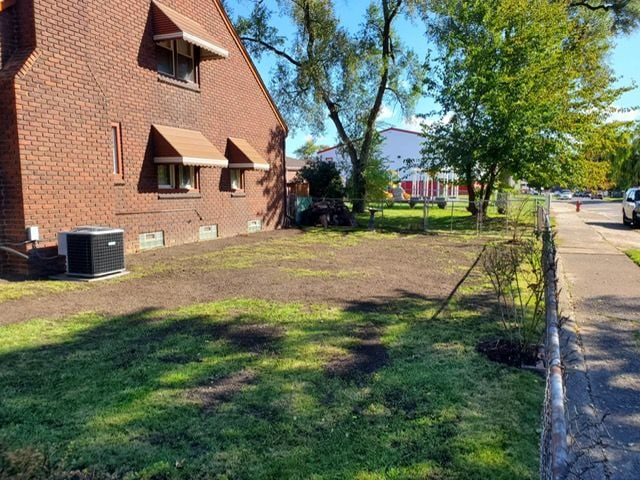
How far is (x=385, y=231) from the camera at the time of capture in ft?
63.4

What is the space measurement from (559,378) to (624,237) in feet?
60.1

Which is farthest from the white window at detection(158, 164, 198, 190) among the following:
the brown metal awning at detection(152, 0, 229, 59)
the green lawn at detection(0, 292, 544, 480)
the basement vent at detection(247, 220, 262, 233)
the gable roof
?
the green lawn at detection(0, 292, 544, 480)

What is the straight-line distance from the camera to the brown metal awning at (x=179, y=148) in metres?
12.3

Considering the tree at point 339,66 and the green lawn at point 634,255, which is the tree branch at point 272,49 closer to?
the tree at point 339,66

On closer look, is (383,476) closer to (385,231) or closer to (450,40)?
(385,231)

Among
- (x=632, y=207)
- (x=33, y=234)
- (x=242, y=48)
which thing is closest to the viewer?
(x=33, y=234)

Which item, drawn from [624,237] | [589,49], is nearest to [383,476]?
[624,237]

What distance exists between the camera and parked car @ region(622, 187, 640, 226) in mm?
21109

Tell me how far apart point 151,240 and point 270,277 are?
5.13m

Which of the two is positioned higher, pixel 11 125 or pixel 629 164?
pixel 629 164

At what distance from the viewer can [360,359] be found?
480 cm

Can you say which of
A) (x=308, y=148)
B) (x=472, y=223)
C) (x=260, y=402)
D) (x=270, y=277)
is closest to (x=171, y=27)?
(x=270, y=277)

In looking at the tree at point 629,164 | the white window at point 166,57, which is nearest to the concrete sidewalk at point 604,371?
the white window at point 166,57

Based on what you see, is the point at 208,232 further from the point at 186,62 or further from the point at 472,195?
the point at 472,195
